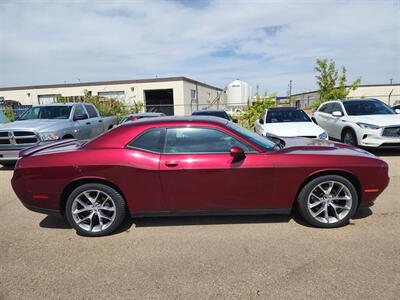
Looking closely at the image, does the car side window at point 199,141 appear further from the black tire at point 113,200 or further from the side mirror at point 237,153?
the black tire at point 113,200

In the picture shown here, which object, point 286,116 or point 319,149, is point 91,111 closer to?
point 286,116

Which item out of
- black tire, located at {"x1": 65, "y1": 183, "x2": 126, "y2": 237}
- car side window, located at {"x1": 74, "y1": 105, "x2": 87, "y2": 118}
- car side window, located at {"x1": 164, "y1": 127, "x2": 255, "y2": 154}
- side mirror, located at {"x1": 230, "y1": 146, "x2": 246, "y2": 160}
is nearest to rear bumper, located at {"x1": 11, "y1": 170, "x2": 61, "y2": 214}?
black tire, located at {"x1": 65, "y1": 183, "x2": 126, "y2": 237}

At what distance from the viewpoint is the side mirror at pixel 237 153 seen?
11.3 feet

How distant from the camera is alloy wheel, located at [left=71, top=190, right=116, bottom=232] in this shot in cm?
369

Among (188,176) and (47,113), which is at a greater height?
(47,113)

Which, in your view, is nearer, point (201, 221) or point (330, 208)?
point (330, 208)

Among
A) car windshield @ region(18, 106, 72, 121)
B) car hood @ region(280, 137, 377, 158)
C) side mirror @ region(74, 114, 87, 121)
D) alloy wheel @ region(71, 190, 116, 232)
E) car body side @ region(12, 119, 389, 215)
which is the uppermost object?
car windshield @ region(18, 106, 72, 121)

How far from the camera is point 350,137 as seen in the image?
27.8ft

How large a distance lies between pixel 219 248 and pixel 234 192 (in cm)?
70

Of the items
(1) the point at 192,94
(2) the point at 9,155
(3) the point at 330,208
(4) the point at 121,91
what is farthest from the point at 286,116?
(1) the point at 192,94

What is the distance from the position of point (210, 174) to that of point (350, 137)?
260 inches

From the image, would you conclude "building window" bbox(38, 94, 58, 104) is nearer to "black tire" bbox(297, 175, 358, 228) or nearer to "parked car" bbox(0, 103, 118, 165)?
"parked car" bbox(0, 103, 118, 165)

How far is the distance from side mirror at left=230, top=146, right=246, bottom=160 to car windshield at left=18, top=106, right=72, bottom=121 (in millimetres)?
6821

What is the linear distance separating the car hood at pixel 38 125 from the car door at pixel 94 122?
1.29m
